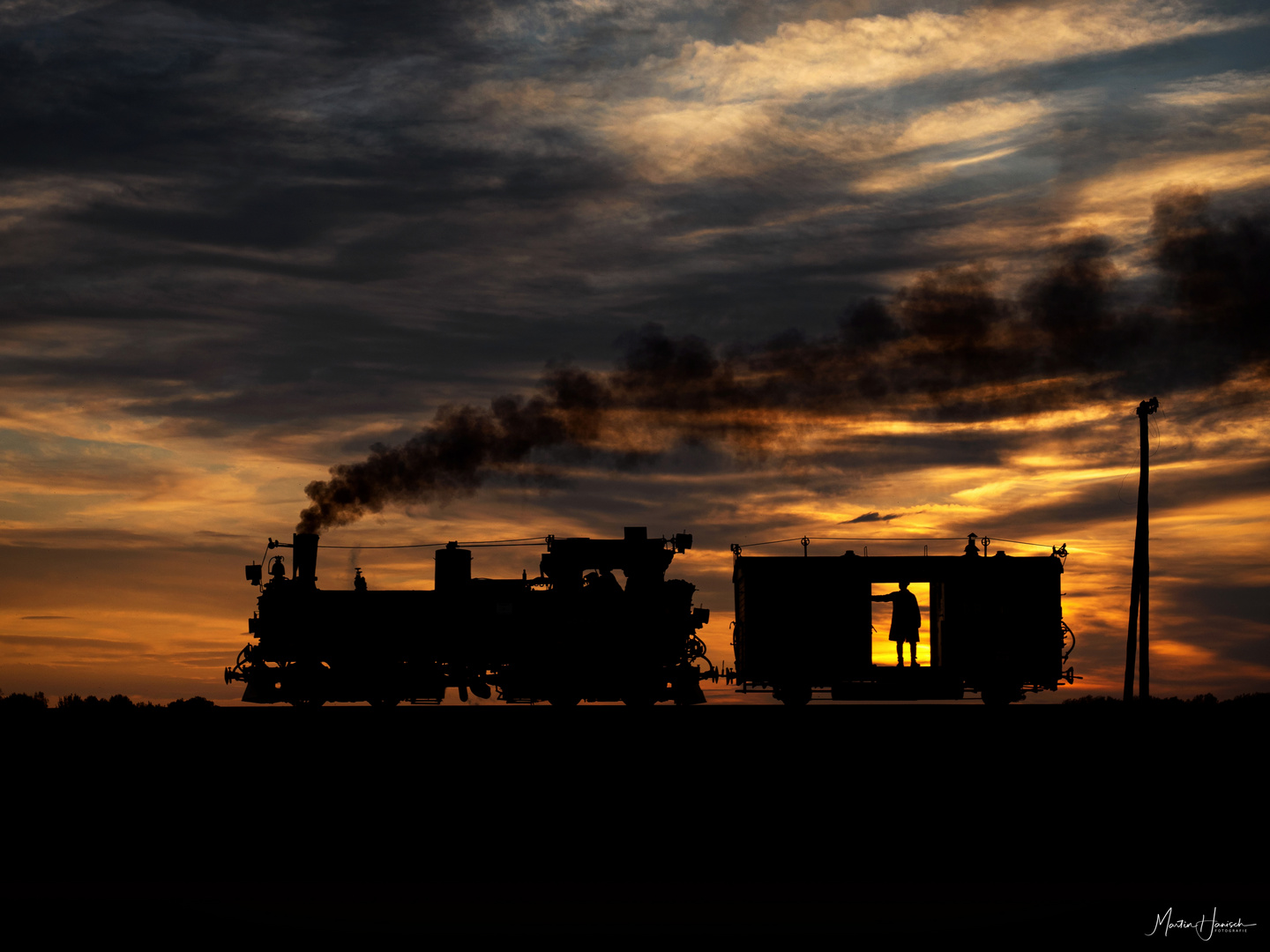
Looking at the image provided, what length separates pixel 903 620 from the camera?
29.6 m

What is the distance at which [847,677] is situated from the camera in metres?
28.8

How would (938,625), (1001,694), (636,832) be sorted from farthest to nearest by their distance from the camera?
(938,625) < (1001,694) < (636,832)

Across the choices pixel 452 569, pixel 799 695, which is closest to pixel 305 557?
pixel 452 569

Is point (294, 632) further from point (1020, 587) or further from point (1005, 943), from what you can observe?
point (1005, 943)

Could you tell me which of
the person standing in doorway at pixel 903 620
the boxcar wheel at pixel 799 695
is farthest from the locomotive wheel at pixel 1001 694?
the boxcar wheel at pixel 799 695

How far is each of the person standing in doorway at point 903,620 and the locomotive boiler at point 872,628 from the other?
0.40 metres

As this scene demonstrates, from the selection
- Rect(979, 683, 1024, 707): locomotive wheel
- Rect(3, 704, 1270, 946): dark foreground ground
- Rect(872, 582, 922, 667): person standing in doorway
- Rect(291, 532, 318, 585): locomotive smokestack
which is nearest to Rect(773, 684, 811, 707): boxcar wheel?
Rect(872, 582, 922, 667): person standing in doorway

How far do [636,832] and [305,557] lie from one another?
62.6 ft

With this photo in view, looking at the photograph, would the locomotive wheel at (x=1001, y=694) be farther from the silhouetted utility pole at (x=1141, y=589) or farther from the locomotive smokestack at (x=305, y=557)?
the locomotive smokestack at (x=305, y=557)

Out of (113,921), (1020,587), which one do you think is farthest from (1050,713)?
(113,921)

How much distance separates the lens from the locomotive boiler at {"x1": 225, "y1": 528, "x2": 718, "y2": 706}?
2883cm

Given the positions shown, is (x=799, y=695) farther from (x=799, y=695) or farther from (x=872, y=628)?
(x=872, y=628)

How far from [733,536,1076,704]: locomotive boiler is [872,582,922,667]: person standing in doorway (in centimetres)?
40

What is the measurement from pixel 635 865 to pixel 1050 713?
15125 millimetres
